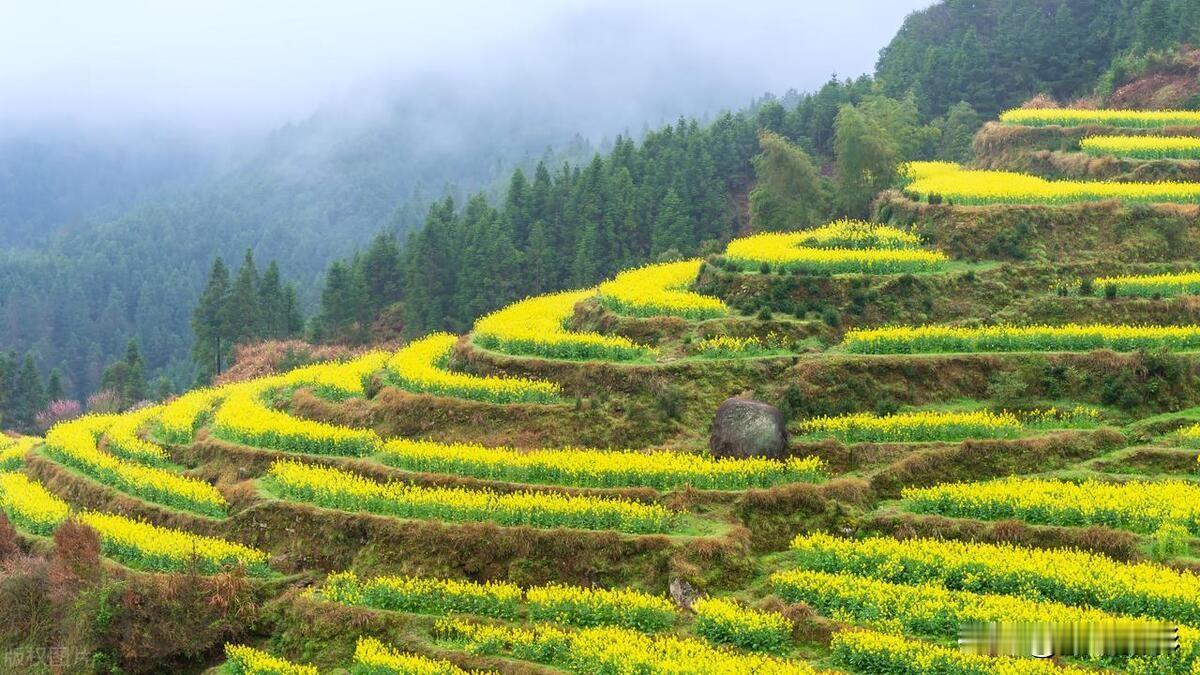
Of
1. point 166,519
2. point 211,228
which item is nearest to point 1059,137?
point 166,519

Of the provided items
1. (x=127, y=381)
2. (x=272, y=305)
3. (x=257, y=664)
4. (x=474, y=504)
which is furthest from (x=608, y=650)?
(x=127, y=381)

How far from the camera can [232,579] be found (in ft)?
76.2

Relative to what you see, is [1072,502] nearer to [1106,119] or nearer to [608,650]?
[608,650]

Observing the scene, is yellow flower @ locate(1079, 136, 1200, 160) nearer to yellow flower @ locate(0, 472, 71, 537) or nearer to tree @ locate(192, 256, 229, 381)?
yellow flower @ locate(0, 472, 71, 537)

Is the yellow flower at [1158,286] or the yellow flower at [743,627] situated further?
the yellow flower at [1158,286]

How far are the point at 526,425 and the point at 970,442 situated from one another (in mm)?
11052

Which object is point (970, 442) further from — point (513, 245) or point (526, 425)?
point (513, 245)

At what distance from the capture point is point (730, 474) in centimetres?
2447

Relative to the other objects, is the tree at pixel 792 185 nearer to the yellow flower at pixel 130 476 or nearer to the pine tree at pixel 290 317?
the yellow flower at pixel 130 476

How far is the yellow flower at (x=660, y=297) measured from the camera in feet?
107

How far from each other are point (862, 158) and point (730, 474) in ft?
80.6

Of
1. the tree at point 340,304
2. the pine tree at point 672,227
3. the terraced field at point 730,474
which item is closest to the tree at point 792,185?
the pine tree at point 672,227

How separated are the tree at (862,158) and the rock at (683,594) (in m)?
27.7

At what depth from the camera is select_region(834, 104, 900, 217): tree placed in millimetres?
44625
